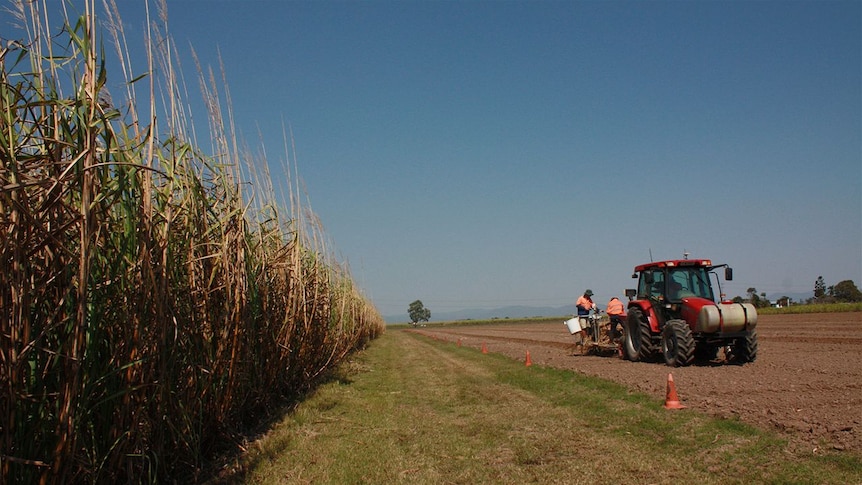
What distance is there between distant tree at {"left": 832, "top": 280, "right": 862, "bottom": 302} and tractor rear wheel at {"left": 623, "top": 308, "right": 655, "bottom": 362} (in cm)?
5234

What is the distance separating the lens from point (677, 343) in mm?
11961

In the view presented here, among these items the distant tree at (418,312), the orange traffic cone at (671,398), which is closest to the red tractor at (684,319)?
the orange traffic cone at (671,398)

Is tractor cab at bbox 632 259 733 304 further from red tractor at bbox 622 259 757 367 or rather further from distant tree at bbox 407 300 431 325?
distant tree at bbox 407 300 431 325

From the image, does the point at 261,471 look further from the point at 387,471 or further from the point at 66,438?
the point at 66,438

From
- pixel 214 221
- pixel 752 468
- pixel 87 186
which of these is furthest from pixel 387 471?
pixel 87 186

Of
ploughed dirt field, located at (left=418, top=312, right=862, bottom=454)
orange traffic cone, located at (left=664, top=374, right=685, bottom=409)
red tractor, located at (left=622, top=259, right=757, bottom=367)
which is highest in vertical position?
red tractor, located at (left=622, top=259, right=757, bottom=367)

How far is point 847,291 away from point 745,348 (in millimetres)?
64336

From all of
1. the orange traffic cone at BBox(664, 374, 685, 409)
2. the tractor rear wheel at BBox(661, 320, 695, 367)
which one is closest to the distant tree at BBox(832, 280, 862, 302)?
the tractor rear wheel at BBox(661, 320, 695, 367)

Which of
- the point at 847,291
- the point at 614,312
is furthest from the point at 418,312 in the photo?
the point at 614,312

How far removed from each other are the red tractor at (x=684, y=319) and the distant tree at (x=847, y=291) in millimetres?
52500

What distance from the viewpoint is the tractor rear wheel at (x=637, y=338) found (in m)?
13.4

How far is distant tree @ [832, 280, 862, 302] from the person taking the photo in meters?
56.7

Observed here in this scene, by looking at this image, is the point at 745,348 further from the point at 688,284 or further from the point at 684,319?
the point at 688,284

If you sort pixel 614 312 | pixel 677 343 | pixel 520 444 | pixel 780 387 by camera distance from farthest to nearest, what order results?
pixel 614 312 → pixel 677 343 → pixel 780 387 → pixel 520 444
